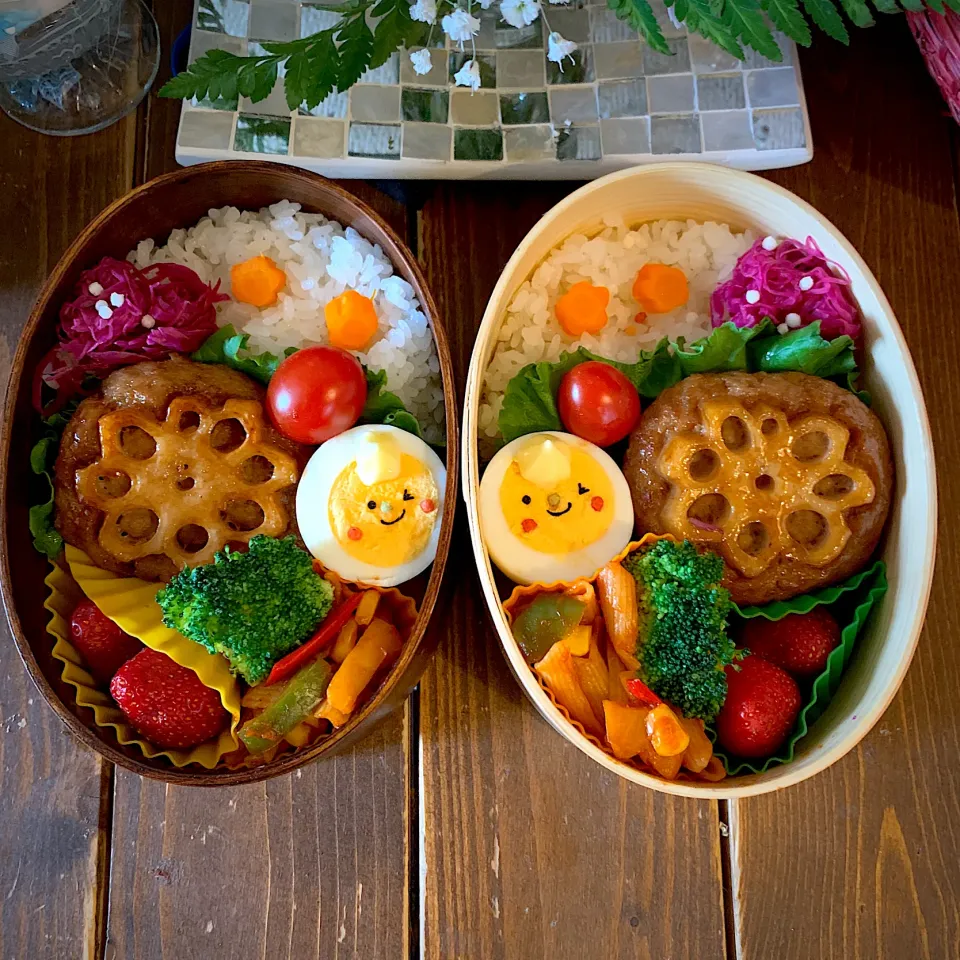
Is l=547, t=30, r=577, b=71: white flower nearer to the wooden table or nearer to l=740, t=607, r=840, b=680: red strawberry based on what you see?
the wooden table

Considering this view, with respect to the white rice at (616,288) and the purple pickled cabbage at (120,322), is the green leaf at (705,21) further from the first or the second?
the purple pickled cabbage at (120,322)

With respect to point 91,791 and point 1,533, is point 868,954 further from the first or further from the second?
point 1,533

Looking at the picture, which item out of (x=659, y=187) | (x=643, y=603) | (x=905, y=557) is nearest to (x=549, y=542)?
(x=643, y=603)

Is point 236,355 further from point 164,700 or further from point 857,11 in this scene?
point 857,11

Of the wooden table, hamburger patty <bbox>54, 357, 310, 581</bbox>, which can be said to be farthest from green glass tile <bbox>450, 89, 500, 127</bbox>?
the wooden table

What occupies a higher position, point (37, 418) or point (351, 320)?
point (351, 320)

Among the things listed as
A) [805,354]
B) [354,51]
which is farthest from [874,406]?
[354,51]

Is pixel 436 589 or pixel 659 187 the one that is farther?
pixel 659 187
